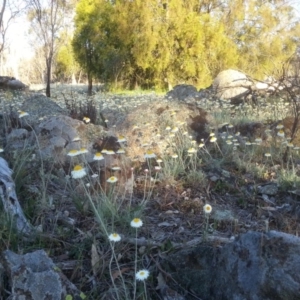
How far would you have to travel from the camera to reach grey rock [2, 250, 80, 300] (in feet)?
5.72

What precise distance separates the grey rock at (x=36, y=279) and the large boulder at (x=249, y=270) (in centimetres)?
56

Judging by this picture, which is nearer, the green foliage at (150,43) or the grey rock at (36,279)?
the grey rock at (36,279)

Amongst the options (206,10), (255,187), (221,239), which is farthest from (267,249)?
(206,10)

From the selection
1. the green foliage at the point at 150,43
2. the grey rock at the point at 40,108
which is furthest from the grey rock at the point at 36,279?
the green foliage at the point at 150,43

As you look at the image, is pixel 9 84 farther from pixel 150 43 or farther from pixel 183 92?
pixel 183 92

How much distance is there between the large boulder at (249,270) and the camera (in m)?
1.64

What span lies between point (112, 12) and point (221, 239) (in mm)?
21064

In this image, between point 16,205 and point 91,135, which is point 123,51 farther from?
point 16,205

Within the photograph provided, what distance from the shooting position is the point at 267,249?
1.72 metres

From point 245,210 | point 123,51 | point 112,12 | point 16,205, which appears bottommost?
point 245,210

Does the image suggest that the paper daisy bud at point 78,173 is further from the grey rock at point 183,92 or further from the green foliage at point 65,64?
the green foliage at point 65,64

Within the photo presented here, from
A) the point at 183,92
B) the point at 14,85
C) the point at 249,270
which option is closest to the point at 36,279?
the point at 249,270

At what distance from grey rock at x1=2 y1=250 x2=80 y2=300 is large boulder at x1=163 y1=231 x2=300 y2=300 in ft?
1.84

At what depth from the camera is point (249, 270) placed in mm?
1724
